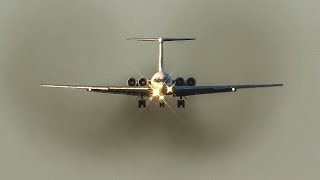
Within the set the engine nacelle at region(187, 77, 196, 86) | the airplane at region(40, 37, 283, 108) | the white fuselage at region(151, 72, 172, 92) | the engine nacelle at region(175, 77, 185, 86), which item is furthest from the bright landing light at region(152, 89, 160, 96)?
the engine nacelle at region(187, 77, 196, 86)

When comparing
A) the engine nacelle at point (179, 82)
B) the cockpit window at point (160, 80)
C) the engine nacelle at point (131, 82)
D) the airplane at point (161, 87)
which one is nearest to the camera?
the airplane at point (161, 87)

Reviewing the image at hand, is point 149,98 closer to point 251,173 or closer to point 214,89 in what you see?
point 214,89

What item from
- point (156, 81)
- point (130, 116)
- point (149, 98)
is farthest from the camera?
point (130, 116)

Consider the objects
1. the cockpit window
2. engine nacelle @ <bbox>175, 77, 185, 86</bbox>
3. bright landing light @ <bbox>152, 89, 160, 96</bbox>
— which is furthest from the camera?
engine nacelle @ <bbox>175, 77, 185, 86</bbox>

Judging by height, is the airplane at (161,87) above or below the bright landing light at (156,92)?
above

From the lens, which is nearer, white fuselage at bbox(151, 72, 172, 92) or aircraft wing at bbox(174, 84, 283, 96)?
white fuselage at bbox(151, 72, 172, 92)

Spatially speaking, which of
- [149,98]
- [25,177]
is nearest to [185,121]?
[149,98]

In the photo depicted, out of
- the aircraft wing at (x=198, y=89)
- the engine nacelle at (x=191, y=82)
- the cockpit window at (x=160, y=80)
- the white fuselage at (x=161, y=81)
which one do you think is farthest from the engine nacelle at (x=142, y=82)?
the engine nacelle at (x=191, y=82)

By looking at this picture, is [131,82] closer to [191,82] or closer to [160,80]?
[160,80]

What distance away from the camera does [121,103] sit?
367 ft

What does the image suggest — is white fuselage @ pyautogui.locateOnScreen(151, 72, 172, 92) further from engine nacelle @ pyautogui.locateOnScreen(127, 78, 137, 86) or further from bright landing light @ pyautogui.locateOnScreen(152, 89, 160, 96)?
engine nacelle @ pyautogui.locateOnScreen(127, 78, 137, 86)

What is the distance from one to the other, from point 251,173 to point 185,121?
3151cm

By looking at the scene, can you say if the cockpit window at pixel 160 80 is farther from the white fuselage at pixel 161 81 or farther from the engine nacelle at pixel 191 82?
the engine nacelle at pixel 191 82

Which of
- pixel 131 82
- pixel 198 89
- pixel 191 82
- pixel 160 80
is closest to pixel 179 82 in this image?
pixel 191 82
